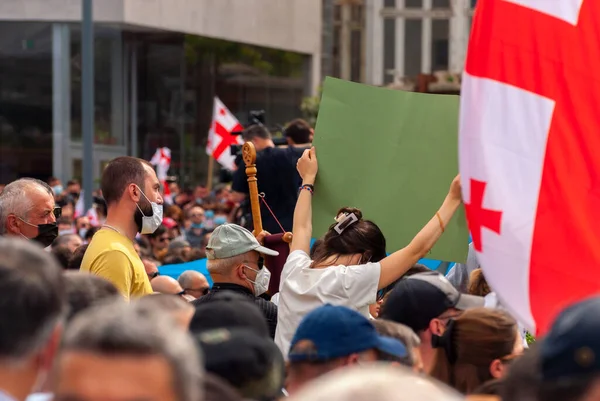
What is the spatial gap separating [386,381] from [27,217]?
419cm

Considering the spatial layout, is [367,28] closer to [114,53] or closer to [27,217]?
[114,53]

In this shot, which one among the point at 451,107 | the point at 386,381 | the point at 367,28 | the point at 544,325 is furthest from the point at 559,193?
the point at 367,28

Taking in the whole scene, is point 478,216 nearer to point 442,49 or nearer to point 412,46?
point 442,49

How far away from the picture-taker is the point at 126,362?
87.7 inches

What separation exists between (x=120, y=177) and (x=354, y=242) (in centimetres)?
119

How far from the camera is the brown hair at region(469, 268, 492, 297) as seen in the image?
564 cm

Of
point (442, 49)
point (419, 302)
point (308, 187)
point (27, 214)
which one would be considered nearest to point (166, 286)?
point (27, 214)

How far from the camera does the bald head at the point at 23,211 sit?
19.5 ft

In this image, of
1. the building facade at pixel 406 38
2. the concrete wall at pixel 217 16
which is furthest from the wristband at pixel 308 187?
the building facade at pixel 406 38

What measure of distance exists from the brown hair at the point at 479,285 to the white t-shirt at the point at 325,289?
787mm

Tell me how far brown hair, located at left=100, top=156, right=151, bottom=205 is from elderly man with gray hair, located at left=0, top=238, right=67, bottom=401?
3023mm

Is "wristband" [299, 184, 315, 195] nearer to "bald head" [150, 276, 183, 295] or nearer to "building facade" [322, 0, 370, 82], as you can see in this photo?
"bald head" [150, 276, 183, 295]

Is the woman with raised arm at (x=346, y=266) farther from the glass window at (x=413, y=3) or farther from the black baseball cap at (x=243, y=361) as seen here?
the glass window at (x=413, y=3)

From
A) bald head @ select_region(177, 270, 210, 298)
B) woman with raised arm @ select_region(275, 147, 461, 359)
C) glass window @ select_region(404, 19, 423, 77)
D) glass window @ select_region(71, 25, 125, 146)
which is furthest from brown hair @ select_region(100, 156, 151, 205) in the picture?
glass window @ select_region(404, 19, 423, 77)
